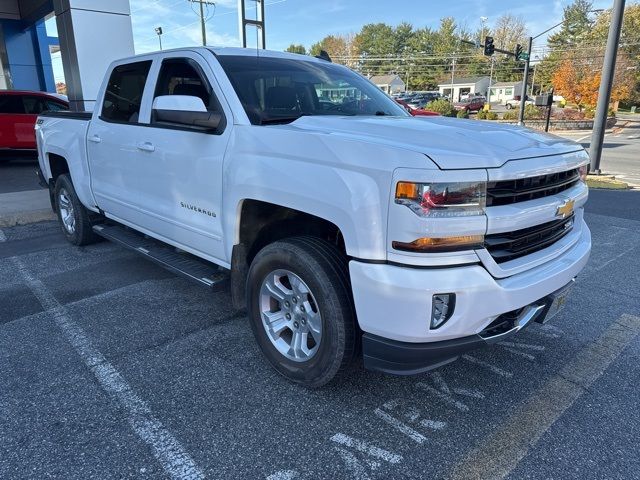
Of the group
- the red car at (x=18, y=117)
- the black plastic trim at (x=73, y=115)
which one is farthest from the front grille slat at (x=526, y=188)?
the red car at (x=18, y=117)

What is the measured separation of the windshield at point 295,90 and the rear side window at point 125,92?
1.07m

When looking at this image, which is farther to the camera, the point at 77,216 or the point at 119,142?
the point at 77,216

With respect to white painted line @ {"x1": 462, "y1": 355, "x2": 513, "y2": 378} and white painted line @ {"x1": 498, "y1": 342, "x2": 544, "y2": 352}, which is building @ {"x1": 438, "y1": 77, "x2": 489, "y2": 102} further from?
white painted line @ {"x1": 462, "y1": 355, "x2": 513, "y2": 378}

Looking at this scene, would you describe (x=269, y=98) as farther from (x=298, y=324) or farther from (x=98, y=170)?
(x=98, y=170)

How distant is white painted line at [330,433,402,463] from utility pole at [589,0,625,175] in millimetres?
12613

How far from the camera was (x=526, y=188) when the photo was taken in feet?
8.36

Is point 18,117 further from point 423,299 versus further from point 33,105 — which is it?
point 423,299

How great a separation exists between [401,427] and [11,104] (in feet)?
45.1

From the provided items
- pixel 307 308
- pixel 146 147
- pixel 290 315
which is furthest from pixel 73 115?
pixel 307 308

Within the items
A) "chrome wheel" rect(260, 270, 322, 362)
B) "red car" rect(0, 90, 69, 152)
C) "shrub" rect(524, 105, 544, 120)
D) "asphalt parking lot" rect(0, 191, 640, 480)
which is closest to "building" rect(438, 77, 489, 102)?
"shrub" rect(524, 105, 544, 120)

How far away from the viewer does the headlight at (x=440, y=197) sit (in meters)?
2.22

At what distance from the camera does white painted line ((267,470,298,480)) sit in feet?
7.47

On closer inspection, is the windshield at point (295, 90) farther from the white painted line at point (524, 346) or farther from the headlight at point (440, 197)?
the white painted line at point (524, 346)

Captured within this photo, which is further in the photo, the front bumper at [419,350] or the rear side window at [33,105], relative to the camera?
the rear side window at [33,105]
